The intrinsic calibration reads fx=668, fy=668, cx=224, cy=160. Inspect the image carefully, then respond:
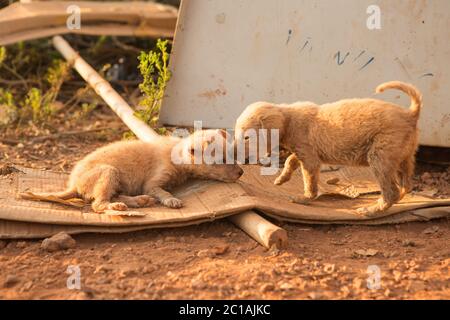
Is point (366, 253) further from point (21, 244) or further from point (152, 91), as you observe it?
point (152, 91)

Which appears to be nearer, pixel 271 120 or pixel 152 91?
pixel 271 120

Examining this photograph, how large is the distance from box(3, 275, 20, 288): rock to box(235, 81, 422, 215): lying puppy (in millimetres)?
2130

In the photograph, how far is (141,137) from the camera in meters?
6.59

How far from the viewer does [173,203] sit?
5301 mm

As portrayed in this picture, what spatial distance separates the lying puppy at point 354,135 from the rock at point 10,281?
6.99 feet

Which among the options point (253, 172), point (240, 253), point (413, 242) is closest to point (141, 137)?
point (253, 172)

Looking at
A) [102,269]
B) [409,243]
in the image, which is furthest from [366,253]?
[102,269]

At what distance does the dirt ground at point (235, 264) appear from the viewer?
4.11m

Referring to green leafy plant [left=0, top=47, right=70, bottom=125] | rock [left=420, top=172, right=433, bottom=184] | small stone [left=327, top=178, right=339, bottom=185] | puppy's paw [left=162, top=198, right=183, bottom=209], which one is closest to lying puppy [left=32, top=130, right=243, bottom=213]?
puppy's paw [left=162, top=198, right=183, bottom=209]

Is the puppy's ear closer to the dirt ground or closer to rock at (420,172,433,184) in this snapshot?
the dirt ground

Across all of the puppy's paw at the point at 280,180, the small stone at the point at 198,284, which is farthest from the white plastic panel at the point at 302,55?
the small stone at the point at 198,284

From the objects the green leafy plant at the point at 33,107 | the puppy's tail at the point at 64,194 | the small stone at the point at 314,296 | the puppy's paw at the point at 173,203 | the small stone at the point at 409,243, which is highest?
the green leafy plant at the point at 33,107

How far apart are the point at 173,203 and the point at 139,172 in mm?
570

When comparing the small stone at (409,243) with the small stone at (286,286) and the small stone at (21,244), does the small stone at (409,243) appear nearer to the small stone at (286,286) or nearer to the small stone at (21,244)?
the small stone at (286,286)
